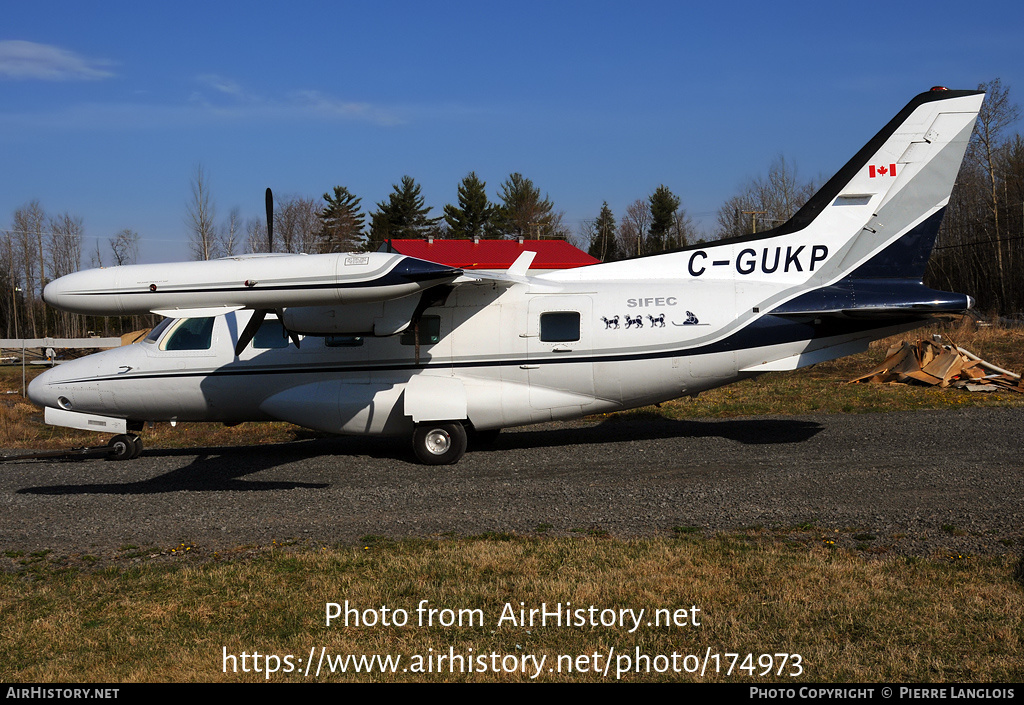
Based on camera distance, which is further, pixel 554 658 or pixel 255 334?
pixel 255 334

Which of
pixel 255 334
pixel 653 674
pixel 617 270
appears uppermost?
pixel 617 270

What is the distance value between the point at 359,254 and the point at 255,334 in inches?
137

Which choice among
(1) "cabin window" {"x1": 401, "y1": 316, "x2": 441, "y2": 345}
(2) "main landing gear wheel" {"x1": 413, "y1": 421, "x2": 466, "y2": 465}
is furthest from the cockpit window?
(2) "main landing gear wheel" {"x1": 413, "y1": 421, "x2": 466, "y2": 465}

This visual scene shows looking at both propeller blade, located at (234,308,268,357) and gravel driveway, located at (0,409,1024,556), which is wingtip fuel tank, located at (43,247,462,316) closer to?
propeller blade, located at (234,308,268,357)

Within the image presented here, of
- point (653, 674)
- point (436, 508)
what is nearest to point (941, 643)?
point (653, 674)

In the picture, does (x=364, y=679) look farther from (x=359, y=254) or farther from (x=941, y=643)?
(x=359, y=254)

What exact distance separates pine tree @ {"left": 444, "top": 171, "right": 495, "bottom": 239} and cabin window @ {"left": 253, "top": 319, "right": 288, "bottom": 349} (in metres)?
67.2

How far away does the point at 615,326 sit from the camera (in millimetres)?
13000

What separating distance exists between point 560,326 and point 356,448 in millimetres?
5004

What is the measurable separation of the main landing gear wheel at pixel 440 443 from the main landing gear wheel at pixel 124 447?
5.78 m

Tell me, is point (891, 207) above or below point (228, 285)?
above

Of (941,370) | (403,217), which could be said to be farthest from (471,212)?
(941,370)

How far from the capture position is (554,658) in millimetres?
5535

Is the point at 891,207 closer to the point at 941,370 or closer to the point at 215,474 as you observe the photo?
the point at 941,370
